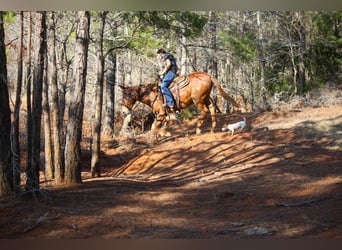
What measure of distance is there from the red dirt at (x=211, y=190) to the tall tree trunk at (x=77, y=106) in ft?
0.78

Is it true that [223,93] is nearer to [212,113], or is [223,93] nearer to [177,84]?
[212,113]

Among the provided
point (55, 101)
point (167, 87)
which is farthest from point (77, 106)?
point (167, 87)

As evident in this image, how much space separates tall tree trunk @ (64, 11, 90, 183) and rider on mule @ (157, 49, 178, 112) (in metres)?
0.91

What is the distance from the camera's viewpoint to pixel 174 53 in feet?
20.3

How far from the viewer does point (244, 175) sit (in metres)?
5.92

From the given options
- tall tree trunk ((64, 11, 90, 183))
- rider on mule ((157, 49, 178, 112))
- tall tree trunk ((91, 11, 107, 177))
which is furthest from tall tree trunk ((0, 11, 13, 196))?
rider on mule ((157, 49, 178, 112))

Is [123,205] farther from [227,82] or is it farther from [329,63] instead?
[329,63]

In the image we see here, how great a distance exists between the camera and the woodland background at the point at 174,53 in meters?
5.27

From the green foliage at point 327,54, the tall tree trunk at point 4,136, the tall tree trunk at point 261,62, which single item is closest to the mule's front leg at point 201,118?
the tall tree trunk at point 261,62

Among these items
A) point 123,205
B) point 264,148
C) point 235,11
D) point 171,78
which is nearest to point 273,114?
point 264,148

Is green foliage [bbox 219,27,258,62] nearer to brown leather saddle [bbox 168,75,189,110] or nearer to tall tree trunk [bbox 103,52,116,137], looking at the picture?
brown leather saddle [bbox 168,75,189,110]

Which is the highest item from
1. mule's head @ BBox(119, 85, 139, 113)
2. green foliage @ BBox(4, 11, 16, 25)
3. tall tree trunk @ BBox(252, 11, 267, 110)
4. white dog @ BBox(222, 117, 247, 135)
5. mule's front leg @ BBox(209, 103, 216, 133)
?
green foliage @ BBox(4, 11, 16, 25)

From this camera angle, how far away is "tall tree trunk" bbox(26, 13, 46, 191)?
191 inches

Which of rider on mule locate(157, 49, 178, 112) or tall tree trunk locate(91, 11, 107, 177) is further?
tall tree trunk locate(91, 11, 107, 177)
